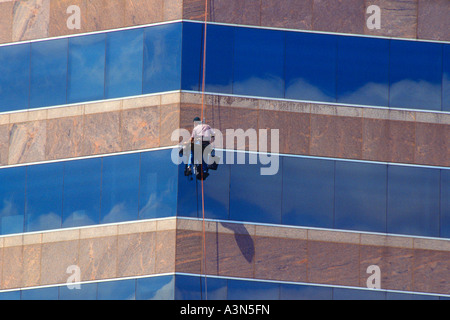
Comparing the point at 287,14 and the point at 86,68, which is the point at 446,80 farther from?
the point at 86,68

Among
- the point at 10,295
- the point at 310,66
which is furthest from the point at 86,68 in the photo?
the point at 10,295

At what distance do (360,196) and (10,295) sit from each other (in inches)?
471

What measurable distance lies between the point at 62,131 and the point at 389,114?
10849 millimetres

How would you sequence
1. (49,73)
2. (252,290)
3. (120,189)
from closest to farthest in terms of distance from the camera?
1. (252,290)
2. (120,189)
3. (49,73)

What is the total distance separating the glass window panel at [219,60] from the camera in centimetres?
4581

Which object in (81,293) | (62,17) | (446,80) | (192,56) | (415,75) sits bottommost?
(81,293)

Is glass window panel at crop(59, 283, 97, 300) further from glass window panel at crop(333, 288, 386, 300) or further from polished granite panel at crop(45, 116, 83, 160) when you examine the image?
glass window panel at crop(333, 288, 386, 300)

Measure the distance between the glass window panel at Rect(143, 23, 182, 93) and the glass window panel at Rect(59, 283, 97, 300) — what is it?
6.60m

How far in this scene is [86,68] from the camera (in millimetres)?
47344

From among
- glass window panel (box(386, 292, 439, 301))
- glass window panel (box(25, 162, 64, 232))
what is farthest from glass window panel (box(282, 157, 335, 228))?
glass window panel (box(25, 162, 64, 232))

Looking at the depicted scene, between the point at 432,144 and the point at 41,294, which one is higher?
the point at 432,144

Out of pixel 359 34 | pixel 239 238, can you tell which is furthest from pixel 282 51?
pixel 239 238

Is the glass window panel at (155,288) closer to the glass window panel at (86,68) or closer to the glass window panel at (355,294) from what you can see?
the glass window panel at (355,294)
